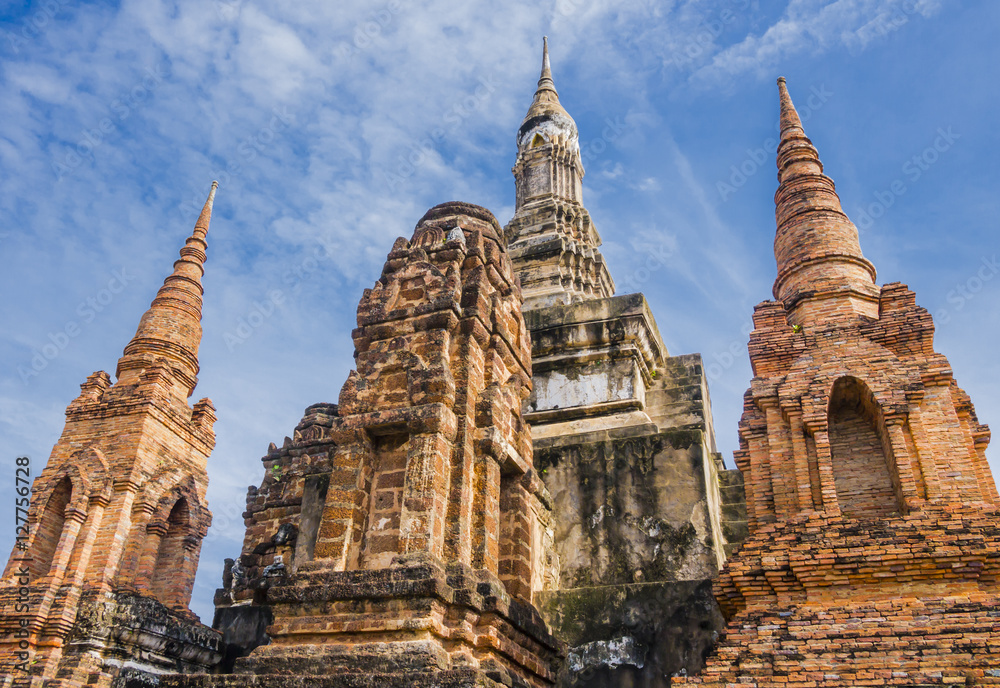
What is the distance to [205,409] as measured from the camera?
54.7 ft

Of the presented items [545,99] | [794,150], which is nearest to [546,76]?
[545,99]

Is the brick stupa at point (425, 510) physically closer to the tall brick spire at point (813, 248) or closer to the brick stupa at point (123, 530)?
the tall brick spire at point (813, 248)

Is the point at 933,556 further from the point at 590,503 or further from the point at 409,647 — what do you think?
the point at 409,647

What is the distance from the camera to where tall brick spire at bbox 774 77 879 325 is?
392 inches

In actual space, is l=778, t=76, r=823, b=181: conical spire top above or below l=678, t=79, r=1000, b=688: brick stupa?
above

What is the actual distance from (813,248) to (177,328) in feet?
42.2

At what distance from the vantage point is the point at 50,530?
46.2ft

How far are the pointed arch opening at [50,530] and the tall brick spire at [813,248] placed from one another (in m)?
12.1

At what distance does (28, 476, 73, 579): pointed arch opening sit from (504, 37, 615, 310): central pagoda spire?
8819 millimetres

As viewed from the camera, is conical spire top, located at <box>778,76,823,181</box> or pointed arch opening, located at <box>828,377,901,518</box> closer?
pointed arch opening, located at <box>828,377,901,518</box>

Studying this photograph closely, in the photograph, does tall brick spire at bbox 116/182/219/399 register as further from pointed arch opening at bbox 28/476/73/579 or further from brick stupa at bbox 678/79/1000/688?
brick stupa at bbox 678/79/1000/688

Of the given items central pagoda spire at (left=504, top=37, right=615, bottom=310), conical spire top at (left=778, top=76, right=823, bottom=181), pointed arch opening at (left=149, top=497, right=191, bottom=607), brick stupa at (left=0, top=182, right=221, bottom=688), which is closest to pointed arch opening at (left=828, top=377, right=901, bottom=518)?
conical spire top at (left=778, top=76, right=823, bottom=181)

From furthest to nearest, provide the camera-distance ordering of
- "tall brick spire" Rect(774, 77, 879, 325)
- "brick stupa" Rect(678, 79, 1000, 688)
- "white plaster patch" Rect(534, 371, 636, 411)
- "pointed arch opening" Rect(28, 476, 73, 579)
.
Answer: "pointed arch opening" Rect(28, 476, 73, 579) < "white plaster patch" Rect(534, 371, 636, 411) < "tall brick spire" Rect(774, 77, 879, 325) < "brick stupa" Rect(678, 79, 1000, 688)

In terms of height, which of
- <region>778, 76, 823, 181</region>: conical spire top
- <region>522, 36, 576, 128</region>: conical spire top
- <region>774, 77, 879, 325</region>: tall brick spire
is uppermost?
<region>522, 36, 576, 128</region>: conical spire top
